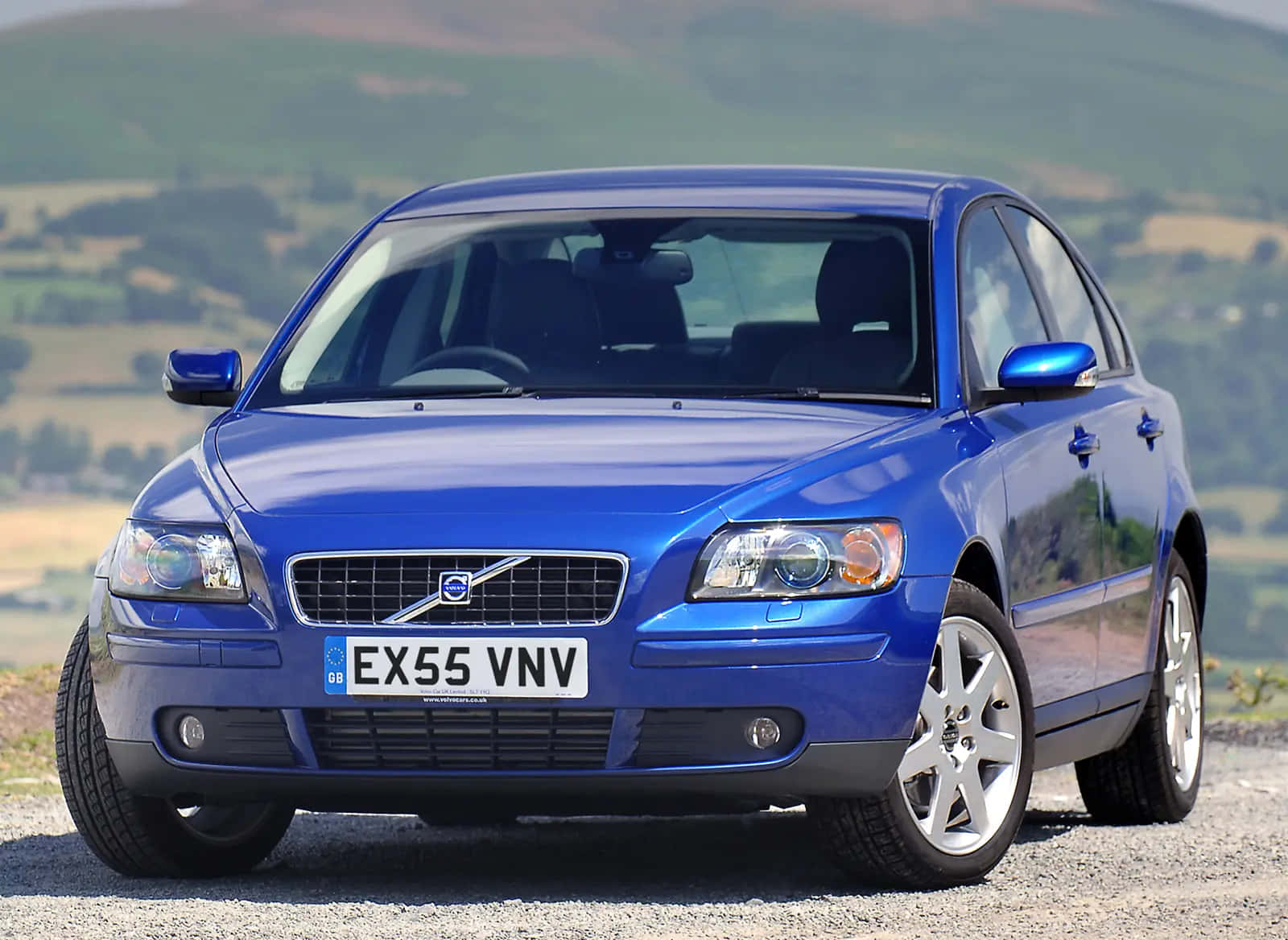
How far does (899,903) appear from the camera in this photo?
5.38 m

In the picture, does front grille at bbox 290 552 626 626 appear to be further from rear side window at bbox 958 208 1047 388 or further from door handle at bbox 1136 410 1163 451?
door handle at bbox 1136 410 1163 451

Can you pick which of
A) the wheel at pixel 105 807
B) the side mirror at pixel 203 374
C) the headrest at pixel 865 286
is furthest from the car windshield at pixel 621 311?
the wheel at pixel 105 807

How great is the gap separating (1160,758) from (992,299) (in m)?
1.59

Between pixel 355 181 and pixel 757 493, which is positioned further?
pixel 355 181

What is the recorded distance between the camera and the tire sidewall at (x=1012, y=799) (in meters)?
5.43

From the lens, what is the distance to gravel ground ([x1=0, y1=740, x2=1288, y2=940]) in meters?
5.07

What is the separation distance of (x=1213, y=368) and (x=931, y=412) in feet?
453

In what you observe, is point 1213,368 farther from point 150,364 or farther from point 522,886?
point 522,886

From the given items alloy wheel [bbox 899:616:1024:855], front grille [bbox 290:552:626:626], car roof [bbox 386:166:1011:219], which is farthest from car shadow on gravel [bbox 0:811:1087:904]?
car roof [bbox 386:166:1011:219]

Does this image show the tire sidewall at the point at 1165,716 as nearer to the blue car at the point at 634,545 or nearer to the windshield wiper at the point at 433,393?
the blue car at the point at 634,545

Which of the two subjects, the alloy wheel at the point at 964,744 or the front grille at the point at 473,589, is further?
the alloy wheel at the point at 964,744

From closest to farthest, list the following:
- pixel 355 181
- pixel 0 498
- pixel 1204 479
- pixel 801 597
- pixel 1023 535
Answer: pixel 801 597, pixel 1023 535, pixel 0 498, pixel 1204 479, pixel 355 181

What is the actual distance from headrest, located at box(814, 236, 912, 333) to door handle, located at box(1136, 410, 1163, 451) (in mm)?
1286

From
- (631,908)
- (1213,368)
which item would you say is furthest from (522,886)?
(1213,368)
